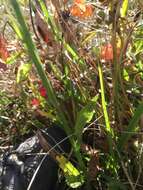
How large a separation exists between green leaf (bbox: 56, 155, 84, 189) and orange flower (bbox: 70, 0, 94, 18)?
38 cm

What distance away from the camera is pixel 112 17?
897 millimetres

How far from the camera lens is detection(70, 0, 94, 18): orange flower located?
1024 millimetres

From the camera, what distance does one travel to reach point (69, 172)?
0.93 m

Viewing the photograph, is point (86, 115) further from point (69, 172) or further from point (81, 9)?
point (81, 9)

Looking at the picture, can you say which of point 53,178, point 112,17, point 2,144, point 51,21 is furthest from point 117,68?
point 2,144

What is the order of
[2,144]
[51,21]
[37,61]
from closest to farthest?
1. [37,61]
2. [51,21]
3. [2,144]

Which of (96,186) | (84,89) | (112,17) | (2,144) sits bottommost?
(96,186)

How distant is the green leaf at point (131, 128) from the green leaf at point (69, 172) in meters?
0.12

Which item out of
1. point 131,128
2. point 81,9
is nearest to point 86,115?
→ point 131,128

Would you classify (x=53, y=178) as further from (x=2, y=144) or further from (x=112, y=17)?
(x=112, y=17)

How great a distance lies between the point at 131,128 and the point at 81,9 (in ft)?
1.08

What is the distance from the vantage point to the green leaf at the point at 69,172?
925 millimetres

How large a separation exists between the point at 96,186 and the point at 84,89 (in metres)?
0.25


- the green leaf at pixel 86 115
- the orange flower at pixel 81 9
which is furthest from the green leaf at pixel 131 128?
the orange flower at pixel 81 9
